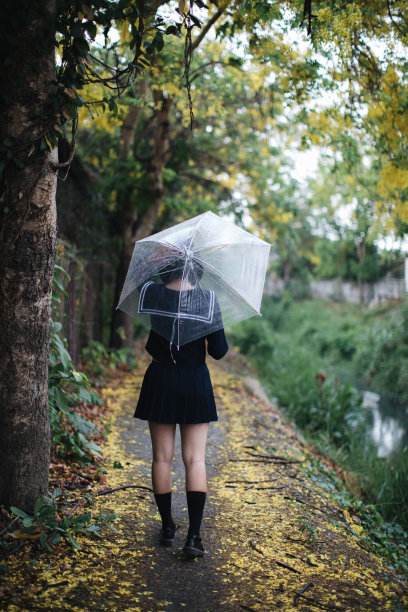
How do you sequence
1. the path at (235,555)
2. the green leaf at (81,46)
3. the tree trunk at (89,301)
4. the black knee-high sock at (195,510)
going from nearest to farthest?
the path at (235,555) < the green leaf at (81,46) < the black knee-high sock at (195,510) < the tree trunk at (89,301)

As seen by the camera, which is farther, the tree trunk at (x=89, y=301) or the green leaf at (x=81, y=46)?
the tree trunk at (x=89, y=301)

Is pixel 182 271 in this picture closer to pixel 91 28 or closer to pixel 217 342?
pixel 217 342

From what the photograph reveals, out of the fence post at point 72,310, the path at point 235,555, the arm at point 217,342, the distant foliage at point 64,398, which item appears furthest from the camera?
the fence post at point 72,310

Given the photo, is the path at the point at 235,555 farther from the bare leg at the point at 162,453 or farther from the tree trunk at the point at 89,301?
the tree trunk at the point at 89,301

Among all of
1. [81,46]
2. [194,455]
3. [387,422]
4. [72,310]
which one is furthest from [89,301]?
[387,422]

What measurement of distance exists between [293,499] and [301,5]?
171 inches

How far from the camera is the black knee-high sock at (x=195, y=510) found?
3273mm

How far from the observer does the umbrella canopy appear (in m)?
3.31

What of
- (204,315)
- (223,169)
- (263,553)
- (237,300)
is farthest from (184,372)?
(223,169)

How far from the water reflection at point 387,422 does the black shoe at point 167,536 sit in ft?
18.5

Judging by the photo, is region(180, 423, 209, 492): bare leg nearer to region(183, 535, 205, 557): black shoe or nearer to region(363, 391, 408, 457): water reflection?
region(183, 535, 205, 557): black shoe

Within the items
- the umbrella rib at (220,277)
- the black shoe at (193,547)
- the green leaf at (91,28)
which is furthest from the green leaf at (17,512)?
the green leaf at (91,28)

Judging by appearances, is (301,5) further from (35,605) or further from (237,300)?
(35,605)

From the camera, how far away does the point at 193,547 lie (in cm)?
323
